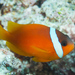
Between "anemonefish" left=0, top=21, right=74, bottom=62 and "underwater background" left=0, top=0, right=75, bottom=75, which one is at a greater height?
"anemonefish" left=0, top=21, right=74, bottom=62

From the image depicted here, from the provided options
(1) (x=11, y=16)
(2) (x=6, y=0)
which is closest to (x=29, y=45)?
(1) (x=11, y=16)

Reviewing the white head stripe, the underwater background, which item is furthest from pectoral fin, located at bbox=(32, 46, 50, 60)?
the underwater background

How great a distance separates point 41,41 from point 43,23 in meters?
1.08

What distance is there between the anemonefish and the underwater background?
0.52 meters

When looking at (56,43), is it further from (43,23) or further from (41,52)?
(43,23)

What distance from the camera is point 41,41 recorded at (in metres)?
1.16

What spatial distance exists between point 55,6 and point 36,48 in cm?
146

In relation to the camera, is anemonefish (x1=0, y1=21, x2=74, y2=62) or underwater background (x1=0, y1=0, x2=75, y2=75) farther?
underwater background (x1=0, y1=0, x2=75, y2=75)

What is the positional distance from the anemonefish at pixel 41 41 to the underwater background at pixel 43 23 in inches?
20.5

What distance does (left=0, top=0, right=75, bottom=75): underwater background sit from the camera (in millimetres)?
1731

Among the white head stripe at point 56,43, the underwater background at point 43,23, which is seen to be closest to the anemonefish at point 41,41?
the white head stripe at point 56,43

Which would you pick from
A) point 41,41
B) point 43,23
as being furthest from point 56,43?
point 43,23

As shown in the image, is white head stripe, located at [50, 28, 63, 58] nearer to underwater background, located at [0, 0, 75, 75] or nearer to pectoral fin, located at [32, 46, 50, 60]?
pectoral fin, located at [32, 46, 50, 60]

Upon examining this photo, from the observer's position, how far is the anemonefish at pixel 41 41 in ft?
3.74
